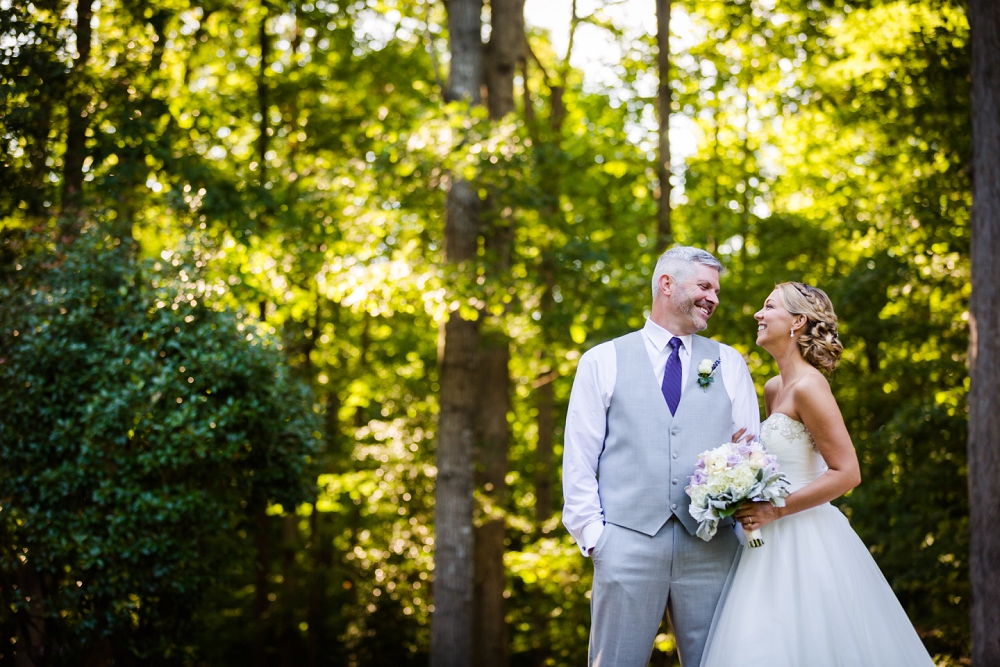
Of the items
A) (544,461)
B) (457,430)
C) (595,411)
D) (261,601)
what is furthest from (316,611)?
(595,411)

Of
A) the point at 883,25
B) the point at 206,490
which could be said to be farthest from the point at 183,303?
the point at 883,25

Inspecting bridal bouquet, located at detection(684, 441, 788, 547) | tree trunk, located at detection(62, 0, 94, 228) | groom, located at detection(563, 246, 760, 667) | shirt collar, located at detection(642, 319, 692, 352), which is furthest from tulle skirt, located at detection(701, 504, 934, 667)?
tree trunk, located at detection(62, 0, 94, 228)

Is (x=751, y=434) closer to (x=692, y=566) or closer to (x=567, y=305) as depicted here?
(x=692, y=566)

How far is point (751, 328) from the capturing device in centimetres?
931

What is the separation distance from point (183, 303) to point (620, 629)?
4.29 m

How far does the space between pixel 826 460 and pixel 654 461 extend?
0.69 m

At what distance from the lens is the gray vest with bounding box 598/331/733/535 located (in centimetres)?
313

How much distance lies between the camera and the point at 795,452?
133 inches

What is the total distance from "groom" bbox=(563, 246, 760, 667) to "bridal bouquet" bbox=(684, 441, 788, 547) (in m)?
0.13

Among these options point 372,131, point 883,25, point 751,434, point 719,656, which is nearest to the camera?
point 719,656

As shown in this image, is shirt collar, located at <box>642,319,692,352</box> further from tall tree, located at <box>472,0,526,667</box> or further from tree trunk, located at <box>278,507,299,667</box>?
tree trunk, located at <box>278,507,299,667</box>

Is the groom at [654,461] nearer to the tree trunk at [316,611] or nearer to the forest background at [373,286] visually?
the forest background at [373,286]

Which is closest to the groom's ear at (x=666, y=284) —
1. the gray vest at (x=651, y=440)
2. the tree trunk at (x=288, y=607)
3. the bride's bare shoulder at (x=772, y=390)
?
the gray vest at (x=651, y=440)

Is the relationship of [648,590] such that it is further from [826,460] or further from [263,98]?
[263,98]
